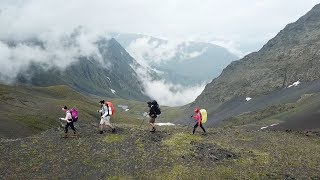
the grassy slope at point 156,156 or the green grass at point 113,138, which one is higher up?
the green grass at point 113,138

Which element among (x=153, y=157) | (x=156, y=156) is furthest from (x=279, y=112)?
(x=153, y=157)

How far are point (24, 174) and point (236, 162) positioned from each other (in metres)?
18.2

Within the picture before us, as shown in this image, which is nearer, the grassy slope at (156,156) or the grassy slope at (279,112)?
the grassy slope at (156,156)

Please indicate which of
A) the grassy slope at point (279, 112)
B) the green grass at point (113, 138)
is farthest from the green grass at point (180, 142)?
the grassy slope at point (279, 112)

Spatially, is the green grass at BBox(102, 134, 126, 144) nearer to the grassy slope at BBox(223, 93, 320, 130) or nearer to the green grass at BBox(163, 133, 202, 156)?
the green grass at BBox(163, 133, 202, 156)

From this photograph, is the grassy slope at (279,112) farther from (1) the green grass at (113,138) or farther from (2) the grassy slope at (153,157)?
(1) the green grass at (113,138)

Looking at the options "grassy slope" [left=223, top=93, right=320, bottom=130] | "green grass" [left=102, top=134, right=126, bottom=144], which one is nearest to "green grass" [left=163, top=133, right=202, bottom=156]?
"green grass" [left=102, top=134, right=126, bottom=144]

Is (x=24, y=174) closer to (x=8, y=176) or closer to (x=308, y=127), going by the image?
(x=8, y=176)

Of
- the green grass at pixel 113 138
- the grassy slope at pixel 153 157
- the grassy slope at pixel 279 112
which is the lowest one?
the grassy slope at pixel 153 157

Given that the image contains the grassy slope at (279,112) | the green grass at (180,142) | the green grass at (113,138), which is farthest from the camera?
the grassy slope at (279,112)

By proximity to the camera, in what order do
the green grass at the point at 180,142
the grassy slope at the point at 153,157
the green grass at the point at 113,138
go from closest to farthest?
the grassy slope at the point at 153,157, the green grass at the point at 180,142, the green grass at the point at 113,138

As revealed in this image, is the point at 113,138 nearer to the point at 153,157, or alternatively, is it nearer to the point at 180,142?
the point at 153,157

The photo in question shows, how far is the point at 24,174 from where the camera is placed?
36312mm

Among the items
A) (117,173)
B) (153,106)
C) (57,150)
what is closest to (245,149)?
(153,106)
